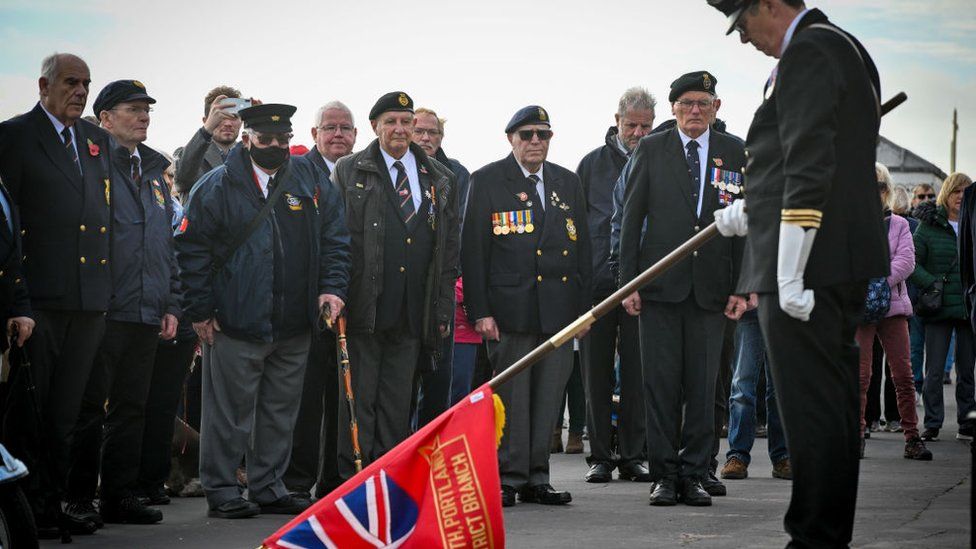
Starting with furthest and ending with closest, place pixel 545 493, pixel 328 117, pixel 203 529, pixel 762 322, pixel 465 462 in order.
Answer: pixel 328 117 < pixel 545 493 < pixel 203 529 < pixel 465 462 < pixel 762 322

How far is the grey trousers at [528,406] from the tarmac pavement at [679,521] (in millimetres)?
255

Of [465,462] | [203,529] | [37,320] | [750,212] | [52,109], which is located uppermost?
[52,109]

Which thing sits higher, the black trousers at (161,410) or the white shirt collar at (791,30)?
the white shirt collar at (791,30)

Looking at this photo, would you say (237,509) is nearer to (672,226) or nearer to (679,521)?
(679,521)

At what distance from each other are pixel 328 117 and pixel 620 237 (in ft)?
8.07

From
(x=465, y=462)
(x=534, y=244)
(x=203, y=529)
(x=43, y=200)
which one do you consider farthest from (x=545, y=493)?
(x=43, y=200)

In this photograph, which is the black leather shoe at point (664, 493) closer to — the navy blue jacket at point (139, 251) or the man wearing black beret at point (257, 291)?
the man wearing black beret at point (257, 291)

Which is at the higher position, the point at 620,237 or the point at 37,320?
the point at 620,237

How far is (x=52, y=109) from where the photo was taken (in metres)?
7.61

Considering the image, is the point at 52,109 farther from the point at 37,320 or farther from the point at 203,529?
the point at 203,529

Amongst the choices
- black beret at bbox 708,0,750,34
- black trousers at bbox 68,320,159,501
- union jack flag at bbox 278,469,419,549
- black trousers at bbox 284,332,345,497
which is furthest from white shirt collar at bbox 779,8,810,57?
black trousers at bbox 284,332,345,497

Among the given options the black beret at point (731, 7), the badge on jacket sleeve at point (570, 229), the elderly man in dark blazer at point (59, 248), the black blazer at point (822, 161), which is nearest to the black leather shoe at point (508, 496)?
the badge on jacket sleeve at point (570, 229)

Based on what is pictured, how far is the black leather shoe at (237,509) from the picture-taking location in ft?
27.1

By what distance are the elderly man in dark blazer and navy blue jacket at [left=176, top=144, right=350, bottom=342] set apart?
775 mm
